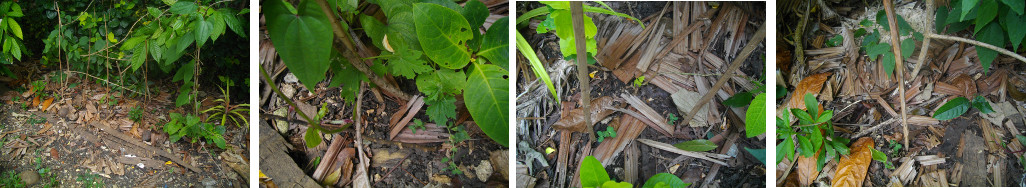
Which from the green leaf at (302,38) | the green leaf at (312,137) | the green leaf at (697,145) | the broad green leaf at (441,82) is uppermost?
the green leaf at (302,38)

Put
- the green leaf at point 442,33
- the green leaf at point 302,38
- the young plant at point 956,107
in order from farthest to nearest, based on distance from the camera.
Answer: the young plant at point 956,107, the green leaf at point 442,33, the green leaf at point 302,38

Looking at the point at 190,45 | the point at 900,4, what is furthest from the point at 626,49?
the point at 190,45

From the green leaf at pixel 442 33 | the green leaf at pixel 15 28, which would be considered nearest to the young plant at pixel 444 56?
the green leaf at pixel 442 33

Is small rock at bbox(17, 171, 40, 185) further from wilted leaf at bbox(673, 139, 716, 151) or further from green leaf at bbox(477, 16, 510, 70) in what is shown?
wilted leaf at bbox(673, 139, 716, 151)

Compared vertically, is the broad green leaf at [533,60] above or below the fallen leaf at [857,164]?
above

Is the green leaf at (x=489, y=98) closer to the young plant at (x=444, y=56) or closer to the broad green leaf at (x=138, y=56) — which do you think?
the young plant at (x=444, y=56)

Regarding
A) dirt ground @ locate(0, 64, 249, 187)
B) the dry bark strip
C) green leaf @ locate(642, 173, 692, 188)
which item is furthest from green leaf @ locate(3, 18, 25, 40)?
green leaf @ locate(642, 173, 692, 188)

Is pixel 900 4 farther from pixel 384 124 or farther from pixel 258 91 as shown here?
pixel 258 91

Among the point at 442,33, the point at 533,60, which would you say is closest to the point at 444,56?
the point at 442,33
